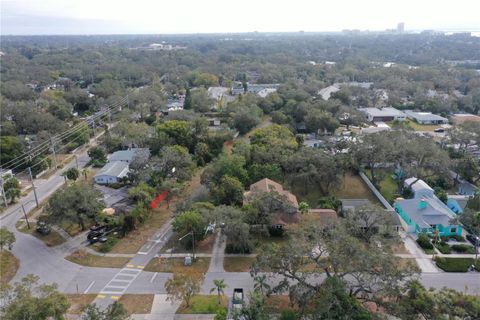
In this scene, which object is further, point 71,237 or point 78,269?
point 71,237

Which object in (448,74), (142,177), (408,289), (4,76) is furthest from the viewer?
(4,76)

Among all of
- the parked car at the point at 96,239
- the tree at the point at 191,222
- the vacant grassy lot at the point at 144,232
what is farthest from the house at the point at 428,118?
the parked car at the point at 96,239

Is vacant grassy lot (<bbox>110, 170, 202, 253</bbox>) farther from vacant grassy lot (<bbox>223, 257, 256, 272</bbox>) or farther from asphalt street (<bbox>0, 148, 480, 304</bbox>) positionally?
vacant grassy lot (<bbox>223, 257, 256, 272</bbox>)

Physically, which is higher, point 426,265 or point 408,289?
point 408,289

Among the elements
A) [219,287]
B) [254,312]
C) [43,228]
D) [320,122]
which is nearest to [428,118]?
[320,122]

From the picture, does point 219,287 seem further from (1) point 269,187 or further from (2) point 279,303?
(1) point 269,187

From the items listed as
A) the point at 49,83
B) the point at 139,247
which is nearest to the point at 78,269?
the point at 139,247

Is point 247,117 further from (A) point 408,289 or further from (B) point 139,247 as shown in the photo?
(A) point 408,289
